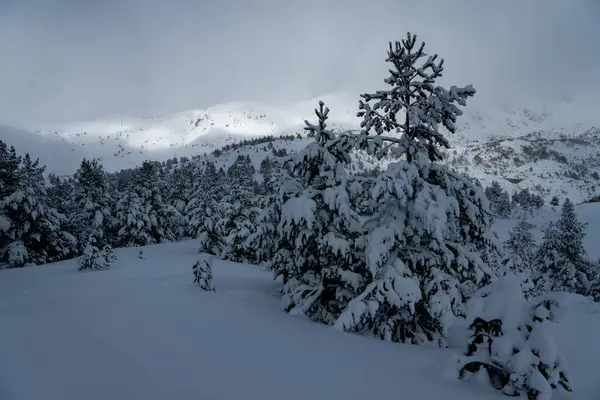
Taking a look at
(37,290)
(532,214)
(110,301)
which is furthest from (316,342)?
(532,214)

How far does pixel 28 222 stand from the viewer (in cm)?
2750

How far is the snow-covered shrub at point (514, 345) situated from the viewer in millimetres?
4352

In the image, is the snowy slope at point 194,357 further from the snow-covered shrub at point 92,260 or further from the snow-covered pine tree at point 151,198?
the snow-covered pine tree at point 151,198

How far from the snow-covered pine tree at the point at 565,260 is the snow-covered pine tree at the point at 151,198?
4416cm

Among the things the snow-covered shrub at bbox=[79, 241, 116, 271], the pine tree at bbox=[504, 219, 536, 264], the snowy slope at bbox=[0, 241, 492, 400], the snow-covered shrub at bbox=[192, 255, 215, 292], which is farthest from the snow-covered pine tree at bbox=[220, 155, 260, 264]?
the pine tree at bbox=[504, 219, 536, 264]

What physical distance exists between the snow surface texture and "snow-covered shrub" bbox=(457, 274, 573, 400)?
262mm

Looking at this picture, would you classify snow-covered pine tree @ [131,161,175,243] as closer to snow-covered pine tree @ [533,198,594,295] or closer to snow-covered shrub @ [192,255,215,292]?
snow-covered shrub @ [192,255,215,292]

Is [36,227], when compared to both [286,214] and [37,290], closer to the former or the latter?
[37,290]

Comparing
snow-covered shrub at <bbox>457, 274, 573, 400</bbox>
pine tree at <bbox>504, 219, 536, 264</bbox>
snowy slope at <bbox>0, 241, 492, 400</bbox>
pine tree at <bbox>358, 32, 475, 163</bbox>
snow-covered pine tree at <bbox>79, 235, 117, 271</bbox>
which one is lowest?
pine tree at <bbox>504, 219, 536, 264</bbox>

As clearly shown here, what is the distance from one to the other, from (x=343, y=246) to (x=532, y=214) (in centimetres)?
15912

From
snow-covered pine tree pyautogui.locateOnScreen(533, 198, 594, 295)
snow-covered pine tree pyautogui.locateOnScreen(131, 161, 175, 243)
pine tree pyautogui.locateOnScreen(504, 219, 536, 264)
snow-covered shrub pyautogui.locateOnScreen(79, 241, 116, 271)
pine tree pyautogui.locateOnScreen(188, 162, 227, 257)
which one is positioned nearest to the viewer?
snow-covered shrub pyautogui.locateOnScreen(79, 241, 116, 271)

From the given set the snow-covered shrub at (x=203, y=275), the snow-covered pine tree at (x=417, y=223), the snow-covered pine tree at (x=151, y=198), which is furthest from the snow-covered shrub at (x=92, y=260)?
the snow-covered pine tree at (x=151, y=198)

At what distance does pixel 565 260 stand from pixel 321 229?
1265 inches

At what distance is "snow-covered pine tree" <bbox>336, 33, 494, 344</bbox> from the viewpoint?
8523mm
